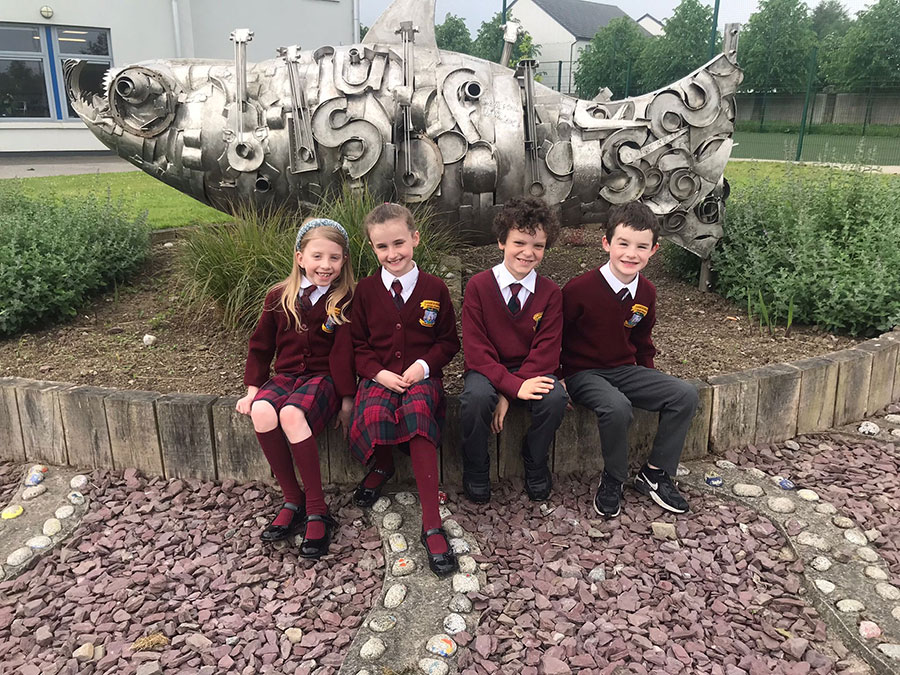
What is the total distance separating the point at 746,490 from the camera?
109 inches

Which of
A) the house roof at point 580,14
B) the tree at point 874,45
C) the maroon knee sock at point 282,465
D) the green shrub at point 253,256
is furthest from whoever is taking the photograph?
the house roof at point 580,14

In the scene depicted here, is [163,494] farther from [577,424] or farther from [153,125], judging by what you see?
[153,125]

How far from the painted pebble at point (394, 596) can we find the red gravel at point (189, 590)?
0.20 feet

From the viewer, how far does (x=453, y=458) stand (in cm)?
282

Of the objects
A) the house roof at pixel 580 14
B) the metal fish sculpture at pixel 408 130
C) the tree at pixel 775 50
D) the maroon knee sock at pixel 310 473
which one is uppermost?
the house roof at pixel 580 14

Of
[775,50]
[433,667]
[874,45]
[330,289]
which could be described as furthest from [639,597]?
[874,45]

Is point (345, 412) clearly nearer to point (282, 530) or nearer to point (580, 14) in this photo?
point (282, 530)

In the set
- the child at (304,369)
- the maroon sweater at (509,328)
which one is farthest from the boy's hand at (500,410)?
the child at (304,369)

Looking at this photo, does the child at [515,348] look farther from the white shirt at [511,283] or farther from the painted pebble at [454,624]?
the painted pebble at [454,624]

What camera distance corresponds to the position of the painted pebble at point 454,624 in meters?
2.04

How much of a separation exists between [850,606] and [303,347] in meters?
1.98

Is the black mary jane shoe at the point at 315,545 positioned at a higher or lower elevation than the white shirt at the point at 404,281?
lower

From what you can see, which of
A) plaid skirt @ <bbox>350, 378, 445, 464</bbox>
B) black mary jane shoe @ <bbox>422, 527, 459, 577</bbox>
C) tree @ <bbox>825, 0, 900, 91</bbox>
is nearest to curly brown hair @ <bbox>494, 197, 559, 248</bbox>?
plaid skirt @ <bbox>350, 378, 445, 464</bbox>

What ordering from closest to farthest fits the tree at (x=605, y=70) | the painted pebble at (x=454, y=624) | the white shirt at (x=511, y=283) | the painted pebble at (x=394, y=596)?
the painted pebble at (x=454, y=624), the painted pebble at (x=394, y=596), the white shirt at (x=511, y=283), the tree at (x=605, y=70)
